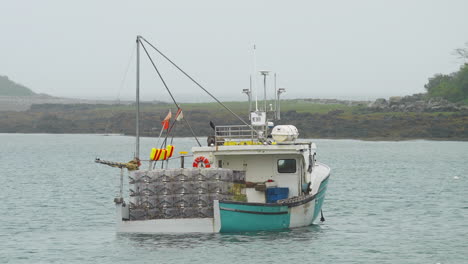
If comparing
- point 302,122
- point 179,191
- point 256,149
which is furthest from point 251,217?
point 302,122

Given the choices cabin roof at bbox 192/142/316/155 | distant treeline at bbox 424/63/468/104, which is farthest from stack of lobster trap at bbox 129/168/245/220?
distant treeline at bbox 424/63/468/104

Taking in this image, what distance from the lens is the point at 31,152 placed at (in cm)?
8262

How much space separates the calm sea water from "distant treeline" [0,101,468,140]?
25.4 meters

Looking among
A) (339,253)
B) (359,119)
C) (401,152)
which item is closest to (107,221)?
(339,253)

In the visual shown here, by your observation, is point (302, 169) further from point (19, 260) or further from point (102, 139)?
point (102, 139)

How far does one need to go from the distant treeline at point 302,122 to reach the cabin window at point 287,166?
6001cm

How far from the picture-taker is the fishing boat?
84.5 ft

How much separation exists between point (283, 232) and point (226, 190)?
2481 millimetres

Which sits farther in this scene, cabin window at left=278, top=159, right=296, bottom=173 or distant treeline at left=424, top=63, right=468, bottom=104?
distant treeline at left=424, top=63, right=468, bottom=104

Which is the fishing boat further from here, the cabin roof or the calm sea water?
the calm sea water

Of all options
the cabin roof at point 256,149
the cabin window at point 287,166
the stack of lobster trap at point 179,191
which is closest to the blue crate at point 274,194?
the cabin window at point 287,166

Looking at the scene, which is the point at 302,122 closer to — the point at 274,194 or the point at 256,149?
the point at 274,194

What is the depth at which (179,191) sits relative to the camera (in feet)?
84.7

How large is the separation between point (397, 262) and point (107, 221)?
41.1 feet
